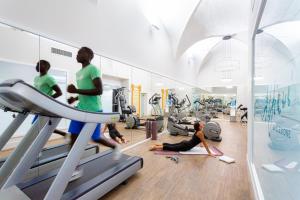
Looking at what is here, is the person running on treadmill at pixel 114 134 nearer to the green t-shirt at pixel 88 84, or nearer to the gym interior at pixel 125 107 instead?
the gym interior at pixel 125 107

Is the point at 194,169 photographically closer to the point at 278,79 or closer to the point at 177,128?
the point at 278,79

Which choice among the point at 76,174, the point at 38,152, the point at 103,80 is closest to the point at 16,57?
the point at 38,152

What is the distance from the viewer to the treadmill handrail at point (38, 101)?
0.98 metres

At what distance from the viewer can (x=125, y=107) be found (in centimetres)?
513

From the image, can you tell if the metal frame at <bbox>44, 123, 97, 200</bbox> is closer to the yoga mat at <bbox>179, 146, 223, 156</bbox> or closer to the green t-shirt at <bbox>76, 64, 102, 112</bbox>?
the green t-shirt at <bbox>76, 64, 102, 112</bbox>

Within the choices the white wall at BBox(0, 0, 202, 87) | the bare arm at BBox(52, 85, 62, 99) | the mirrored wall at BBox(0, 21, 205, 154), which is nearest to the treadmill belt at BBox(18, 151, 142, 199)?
the mirrored wall at BBox(0, 21, 205, 154)

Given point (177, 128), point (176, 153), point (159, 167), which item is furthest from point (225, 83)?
point (159, 167)

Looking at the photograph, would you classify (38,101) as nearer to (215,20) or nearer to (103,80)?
(103,80)

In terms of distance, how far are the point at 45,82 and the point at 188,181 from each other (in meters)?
2.41

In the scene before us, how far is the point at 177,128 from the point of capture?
5461mm

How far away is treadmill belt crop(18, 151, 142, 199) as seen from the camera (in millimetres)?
1686

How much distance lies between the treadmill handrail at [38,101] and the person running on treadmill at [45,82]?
1.09m

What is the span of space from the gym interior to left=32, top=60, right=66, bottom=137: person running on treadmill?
0.02m

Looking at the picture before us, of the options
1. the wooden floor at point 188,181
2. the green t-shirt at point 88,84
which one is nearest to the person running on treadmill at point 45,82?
the green t-shirt at point 88,84
